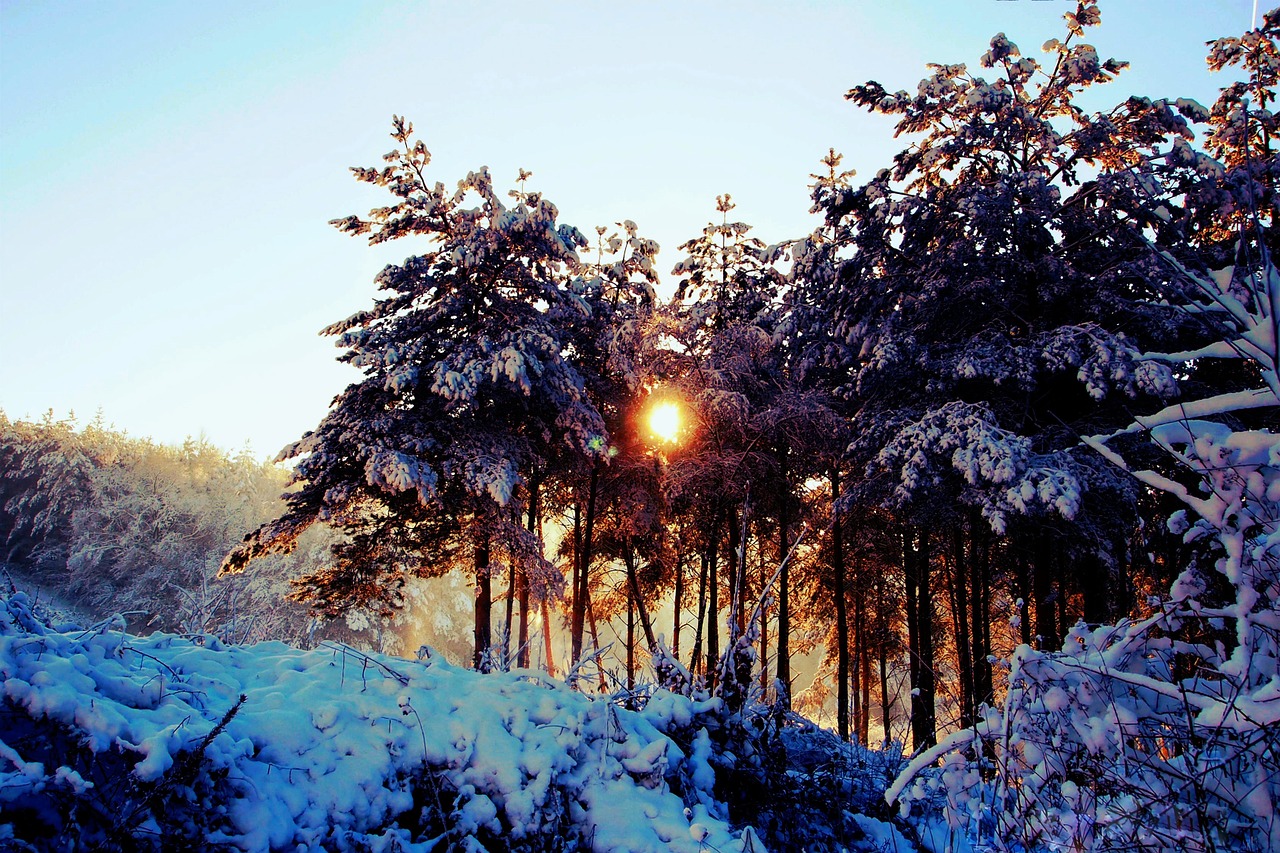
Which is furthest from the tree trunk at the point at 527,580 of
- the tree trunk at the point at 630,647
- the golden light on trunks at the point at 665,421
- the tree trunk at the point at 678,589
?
the tree trunk at the point at 678,589

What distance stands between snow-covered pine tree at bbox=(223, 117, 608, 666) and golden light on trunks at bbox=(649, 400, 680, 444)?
1500mm

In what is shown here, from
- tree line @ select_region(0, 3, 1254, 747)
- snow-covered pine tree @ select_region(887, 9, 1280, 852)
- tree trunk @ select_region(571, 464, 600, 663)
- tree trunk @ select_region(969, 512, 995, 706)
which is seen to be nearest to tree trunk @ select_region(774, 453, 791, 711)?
tree line @ select_region(0, 3, 1254, 747)

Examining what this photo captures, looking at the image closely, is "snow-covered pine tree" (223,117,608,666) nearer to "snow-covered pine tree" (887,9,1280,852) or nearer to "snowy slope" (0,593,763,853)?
"snowy slope" (0,593,763,853)

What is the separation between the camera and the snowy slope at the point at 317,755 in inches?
102

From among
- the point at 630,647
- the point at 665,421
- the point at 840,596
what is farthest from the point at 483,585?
the point at 630,647

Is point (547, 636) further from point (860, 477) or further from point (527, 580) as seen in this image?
point (860, 477)

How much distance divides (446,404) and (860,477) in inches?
310

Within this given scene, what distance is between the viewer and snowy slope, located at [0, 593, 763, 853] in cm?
259

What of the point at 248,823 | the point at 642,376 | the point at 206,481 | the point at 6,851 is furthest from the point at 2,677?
the point at 206,481

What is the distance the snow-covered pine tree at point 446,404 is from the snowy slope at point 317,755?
7.17 m

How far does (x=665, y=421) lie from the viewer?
46.9 ft

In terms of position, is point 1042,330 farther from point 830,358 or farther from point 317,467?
point 317,467

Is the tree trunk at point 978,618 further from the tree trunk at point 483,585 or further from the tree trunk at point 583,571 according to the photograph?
the tree trunk at point 483,585

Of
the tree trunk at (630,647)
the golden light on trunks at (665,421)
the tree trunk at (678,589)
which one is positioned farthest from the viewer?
the tree trunk at (678,589)
